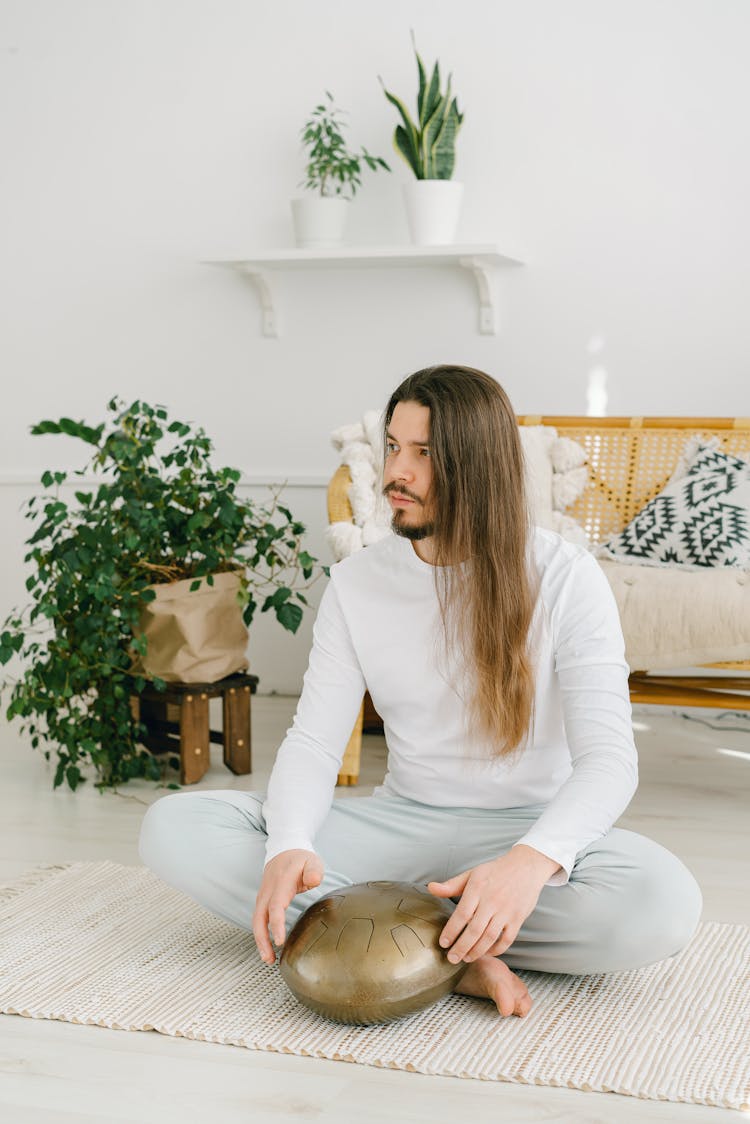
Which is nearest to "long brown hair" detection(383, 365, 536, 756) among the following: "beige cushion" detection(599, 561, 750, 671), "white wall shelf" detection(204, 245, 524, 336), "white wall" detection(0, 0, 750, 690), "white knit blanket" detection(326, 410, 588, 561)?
"beige cushion" detection(599, 561, 750, 671)

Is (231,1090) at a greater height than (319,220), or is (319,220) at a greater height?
(319,220)

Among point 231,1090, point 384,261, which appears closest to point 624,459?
point 384,261

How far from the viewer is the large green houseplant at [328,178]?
3.45m

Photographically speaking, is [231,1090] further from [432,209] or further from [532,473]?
[432,209]

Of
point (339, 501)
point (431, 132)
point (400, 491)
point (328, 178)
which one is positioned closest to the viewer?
point (400, 491)

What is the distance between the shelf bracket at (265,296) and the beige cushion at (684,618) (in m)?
1.57

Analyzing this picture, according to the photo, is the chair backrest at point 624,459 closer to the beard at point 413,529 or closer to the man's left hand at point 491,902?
the beard at point 413,529

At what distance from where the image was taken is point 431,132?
3.31 meters

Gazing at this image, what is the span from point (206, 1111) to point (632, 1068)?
459mm

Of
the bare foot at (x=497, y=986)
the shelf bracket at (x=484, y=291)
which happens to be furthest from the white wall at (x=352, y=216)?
the bare foot at (x=497, y=986)

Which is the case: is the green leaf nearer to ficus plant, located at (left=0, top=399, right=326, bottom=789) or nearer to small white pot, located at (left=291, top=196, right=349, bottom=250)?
ficus plant, located at (left=0, top=399, right=326, bottom=789)

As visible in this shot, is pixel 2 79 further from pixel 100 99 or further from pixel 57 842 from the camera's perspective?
pixel 57 842

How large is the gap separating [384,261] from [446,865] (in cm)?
215

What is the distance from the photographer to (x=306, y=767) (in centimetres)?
166
